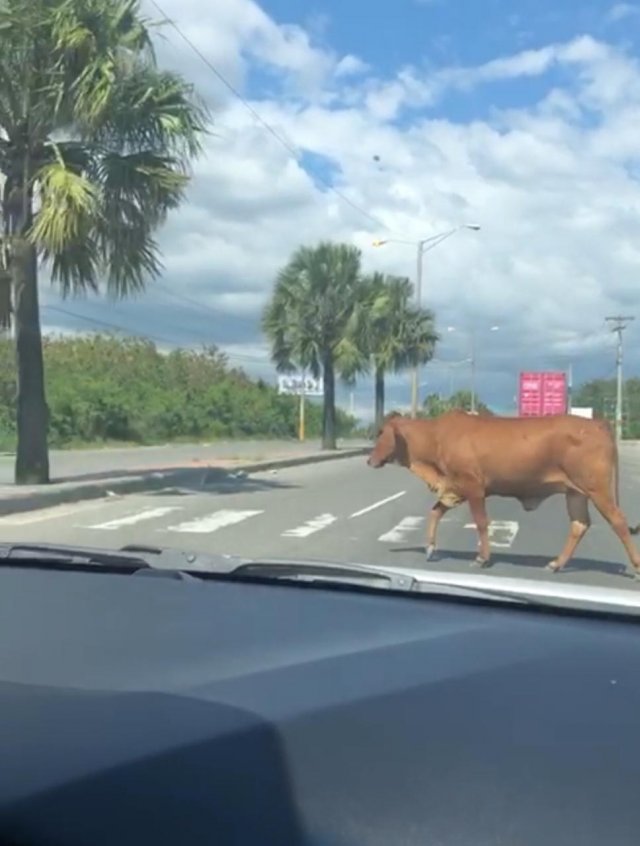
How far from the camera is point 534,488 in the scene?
41.4 feet

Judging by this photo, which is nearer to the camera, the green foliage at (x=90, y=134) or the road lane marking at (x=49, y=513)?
the road lane marking at (x=49, y=513)

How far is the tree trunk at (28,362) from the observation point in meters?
21.5

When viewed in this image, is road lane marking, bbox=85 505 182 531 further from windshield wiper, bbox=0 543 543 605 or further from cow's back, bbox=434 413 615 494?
windshield wiper, bbox=0 543 543 605

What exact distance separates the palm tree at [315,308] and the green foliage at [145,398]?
24.4 ft

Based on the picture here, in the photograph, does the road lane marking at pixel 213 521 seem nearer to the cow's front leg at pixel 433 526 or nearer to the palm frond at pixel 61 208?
the cow's front leg at pixel 433 526

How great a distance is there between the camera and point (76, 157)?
22.0 meters

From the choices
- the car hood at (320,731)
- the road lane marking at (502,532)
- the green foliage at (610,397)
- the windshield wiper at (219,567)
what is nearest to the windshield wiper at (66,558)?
the windshield wiper at (219,567)

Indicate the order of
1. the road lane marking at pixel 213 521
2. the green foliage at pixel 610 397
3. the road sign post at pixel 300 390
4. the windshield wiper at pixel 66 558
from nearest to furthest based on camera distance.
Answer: the windshield wiper at pixel 66 558, the road lane marking at pixel 213 521, the road sign post at pixel 300 390, the green foliage at pixel 610 397

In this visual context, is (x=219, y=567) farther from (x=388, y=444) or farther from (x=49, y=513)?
(x=49, y=513)

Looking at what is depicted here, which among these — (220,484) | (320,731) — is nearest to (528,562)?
(320,731)

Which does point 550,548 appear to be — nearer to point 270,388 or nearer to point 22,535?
point 22,535

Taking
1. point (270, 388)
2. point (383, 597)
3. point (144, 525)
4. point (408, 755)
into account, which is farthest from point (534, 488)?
point (270, 388)

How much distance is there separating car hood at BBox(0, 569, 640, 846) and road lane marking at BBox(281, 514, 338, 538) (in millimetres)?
12198

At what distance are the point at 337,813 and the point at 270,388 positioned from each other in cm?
7714
